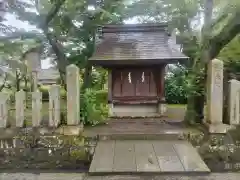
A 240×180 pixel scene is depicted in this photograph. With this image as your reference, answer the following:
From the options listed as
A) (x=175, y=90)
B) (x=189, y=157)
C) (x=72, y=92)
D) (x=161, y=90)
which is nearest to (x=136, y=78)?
(x=161, y=90)

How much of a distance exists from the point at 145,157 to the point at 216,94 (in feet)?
7.73

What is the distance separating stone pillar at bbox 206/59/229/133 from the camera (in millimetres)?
6699

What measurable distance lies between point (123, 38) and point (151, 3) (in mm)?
3881

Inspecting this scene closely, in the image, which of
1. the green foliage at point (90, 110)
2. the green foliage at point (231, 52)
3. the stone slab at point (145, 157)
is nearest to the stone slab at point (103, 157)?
the stone slab at point (145, 157)

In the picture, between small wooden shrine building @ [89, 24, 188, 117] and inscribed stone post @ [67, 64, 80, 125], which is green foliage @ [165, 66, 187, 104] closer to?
small wooden shrine building @ [89, 24, 188, 117]

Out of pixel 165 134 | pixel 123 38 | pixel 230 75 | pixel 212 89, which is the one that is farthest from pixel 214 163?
pixel 123 38

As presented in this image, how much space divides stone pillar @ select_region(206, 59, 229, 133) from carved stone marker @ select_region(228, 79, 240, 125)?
1.03 feet

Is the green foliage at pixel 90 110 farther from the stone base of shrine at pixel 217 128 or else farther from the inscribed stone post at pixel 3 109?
the stone base of shrine at pixel 217 128

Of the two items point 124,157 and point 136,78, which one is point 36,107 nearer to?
point 124,157

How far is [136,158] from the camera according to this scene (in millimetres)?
5902

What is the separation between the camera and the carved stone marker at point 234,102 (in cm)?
684

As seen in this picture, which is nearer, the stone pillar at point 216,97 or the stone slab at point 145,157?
the stone slab at point 145,157

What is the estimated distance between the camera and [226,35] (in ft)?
23.6

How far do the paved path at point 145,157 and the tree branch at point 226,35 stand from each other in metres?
2.73
